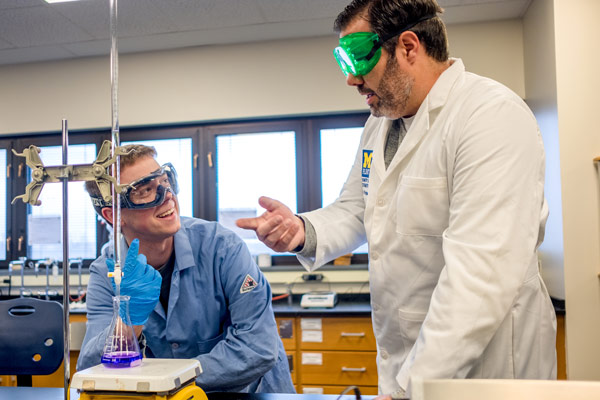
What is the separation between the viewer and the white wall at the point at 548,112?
3.01 metres

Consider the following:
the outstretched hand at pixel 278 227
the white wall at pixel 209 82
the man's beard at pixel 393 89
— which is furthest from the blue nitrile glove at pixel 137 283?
the white wall at pixel 209 82

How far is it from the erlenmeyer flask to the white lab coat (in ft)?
1.76

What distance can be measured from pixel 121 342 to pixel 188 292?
518 mm

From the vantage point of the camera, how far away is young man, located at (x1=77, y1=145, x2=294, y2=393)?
58.6 inches

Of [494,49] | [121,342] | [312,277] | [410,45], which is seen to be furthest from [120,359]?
[494,49]

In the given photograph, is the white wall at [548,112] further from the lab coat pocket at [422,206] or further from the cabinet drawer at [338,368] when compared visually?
the lab coat pocket at [422,206]

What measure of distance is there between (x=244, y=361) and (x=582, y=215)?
7.58 ft

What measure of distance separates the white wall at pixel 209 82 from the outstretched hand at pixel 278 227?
262 centimetres

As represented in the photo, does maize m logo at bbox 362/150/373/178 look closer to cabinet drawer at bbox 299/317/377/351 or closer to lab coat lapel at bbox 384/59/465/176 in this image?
lab coat lapel at bbox 384/59/465/176

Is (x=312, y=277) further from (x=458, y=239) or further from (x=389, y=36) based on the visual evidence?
(x=458, y=239)

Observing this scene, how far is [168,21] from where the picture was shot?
11.6 feet

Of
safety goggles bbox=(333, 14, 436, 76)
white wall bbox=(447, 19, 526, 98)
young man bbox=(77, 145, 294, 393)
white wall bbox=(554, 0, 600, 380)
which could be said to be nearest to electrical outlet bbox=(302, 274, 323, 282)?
white wall bbox=(554, 0, 600, 380)

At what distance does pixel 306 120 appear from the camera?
13.3 ft

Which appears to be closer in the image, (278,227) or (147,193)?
(278,227)
